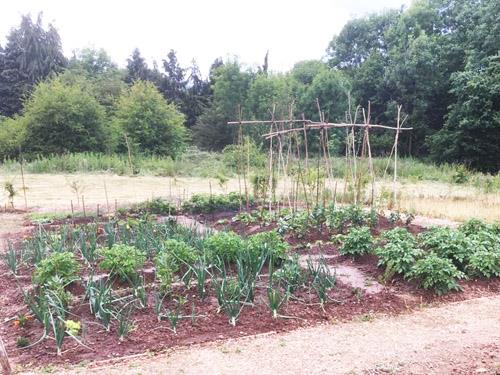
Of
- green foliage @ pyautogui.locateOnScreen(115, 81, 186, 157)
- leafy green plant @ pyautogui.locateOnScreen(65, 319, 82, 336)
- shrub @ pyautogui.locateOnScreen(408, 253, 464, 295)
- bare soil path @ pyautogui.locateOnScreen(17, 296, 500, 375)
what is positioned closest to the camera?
bare soil path @ pyautogui.locateOnScreen(17, 296, 500, 375)

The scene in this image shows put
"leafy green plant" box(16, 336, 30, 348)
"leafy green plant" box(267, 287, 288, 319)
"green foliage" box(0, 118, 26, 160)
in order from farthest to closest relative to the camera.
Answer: "green foliage" box(0, 118, 26, 160)
"leafy green plant" box(267, 287, 288, 319)
"leafy green plant" box(16, 336, 30, 348)

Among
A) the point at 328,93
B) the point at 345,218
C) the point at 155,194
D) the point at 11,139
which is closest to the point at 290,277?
the point at 345,218

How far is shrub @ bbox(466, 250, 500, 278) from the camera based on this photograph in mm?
4680

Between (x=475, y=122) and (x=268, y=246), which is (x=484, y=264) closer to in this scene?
(x=268, y=246)

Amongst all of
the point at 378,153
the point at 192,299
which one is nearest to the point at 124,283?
the point at 192,299

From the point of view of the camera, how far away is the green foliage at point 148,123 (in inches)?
845

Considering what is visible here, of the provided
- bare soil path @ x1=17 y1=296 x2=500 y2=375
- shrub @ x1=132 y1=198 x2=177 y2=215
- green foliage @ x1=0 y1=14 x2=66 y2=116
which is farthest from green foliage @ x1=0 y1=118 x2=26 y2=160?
bare soil path @ x1=17 y1=296 x2=500 y2=375

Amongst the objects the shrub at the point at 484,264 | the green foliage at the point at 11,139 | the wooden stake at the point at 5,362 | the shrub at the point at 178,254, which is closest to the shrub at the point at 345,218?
the shrub at the point at 484,264

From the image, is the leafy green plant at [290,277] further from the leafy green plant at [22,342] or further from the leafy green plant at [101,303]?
the leafy green plant at [22,342]

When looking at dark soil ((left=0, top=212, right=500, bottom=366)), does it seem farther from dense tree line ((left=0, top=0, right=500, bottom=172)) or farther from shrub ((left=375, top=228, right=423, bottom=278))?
dense tree line ((left=0, top=0, right=500, bottom=172))

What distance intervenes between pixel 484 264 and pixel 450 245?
36 cm

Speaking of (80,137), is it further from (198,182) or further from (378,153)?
(378,153)

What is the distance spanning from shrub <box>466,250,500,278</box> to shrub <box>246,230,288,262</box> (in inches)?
74.6

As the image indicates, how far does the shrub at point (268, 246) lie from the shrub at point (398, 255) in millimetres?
1017
